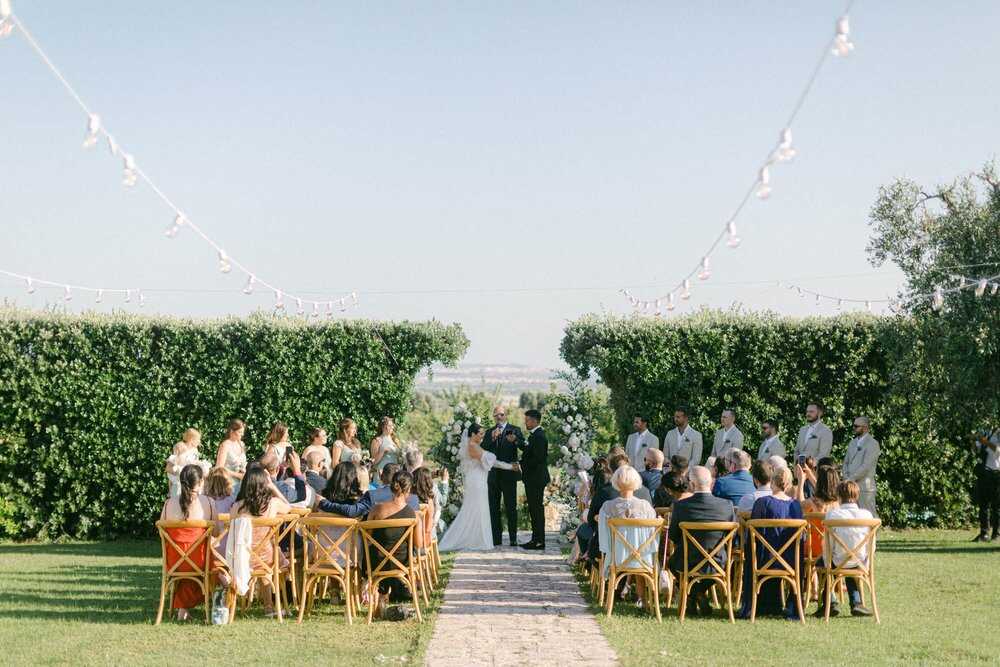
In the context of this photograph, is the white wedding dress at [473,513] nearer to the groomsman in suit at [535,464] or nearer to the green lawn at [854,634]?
the groomsman in suit at [535,464]

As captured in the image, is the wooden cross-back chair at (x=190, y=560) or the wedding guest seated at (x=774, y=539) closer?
the wooden cross-back chair at (x=190, y=560)

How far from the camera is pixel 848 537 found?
9398 mm

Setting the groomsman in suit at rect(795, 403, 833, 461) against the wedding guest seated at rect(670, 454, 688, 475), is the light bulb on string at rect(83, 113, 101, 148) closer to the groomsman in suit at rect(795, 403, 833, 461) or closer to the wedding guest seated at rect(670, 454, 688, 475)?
the wedding guest seated at rect(670, 454, 688, 475)

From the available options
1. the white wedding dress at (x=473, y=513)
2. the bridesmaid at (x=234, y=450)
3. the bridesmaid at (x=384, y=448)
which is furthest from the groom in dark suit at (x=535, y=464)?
the bridesmaid at (x=234, y=450)

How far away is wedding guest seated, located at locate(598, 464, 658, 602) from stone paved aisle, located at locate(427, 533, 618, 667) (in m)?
0.59

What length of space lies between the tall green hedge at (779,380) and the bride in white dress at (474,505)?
264 centimetres

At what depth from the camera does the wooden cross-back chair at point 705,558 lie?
30.3 feet

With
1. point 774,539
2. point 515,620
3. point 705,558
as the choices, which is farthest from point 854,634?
point 515,620

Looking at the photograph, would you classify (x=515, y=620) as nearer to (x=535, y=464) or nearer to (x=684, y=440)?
(x=535, y=464)

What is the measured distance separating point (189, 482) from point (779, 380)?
31.8 feet

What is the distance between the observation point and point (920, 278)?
50.1ft

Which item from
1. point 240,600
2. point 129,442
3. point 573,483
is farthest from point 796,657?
point 129,442

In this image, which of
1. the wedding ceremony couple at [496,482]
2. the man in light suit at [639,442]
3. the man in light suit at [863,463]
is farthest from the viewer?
the man in light suit at [639,442]

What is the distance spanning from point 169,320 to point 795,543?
10578 millimetres
